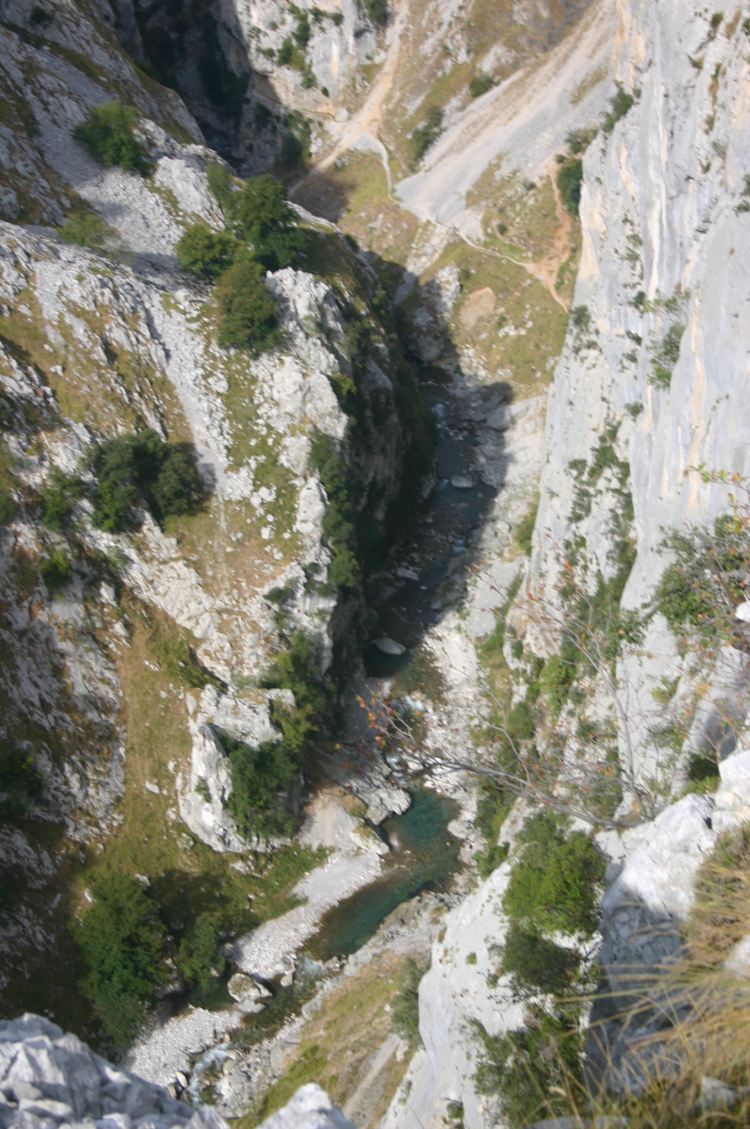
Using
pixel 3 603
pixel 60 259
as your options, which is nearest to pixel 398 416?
pixel 60 259

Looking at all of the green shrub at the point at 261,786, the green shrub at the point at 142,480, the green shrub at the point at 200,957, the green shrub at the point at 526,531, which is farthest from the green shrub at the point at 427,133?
the green shrub at the point at 200,957

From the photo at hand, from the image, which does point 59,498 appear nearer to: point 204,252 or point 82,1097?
point 204,252

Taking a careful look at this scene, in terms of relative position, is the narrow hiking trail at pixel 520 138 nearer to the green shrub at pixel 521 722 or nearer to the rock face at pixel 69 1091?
the green shrub at pixel 521 722

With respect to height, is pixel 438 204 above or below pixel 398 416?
above

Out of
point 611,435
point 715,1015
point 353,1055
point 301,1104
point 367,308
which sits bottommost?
point 353,1055

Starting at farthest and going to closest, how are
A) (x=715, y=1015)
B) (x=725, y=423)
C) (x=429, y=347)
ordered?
1. (x=429, y=347)
2. (x=725, y=423)
3. (x=715, y=1015)

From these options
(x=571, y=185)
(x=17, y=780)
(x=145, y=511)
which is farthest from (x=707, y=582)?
(x=571, y=185)

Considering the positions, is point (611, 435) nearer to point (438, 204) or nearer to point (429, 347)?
point (429, 347)

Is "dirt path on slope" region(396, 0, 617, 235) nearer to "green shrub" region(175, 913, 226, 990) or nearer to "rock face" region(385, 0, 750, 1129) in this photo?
"rock face" region(385, 0, 750, 1129)
